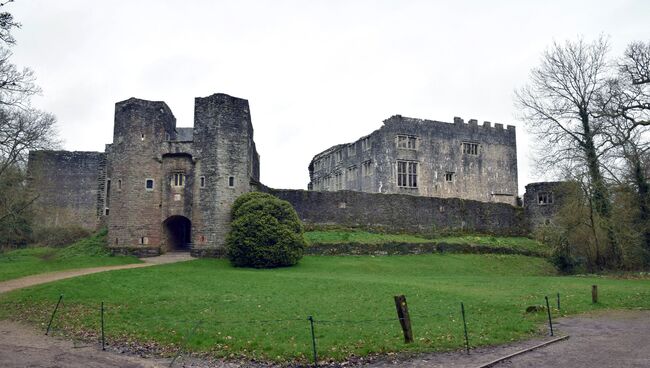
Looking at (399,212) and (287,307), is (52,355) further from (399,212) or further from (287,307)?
(399,212)

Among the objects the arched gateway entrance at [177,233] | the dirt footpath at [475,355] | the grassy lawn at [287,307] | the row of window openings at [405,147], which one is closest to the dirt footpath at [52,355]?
the dirt footpath at [475,355]

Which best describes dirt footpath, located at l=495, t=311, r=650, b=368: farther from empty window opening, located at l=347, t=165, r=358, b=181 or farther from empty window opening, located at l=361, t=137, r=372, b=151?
empty window opening, located at l=347, t=165, r=358, b=181

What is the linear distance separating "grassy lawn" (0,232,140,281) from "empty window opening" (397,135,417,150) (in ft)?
95.5

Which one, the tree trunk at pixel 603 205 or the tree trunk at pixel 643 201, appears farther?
the tree trunk at pixel 603 205

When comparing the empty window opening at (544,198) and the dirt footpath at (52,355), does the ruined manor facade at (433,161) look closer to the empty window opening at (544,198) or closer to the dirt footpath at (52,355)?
the empty window opening at (544,198)

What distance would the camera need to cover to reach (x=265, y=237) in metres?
32.1

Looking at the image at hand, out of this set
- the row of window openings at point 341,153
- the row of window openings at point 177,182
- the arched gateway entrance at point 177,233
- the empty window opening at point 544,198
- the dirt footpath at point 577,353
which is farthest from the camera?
the row of window openings at point 341,153

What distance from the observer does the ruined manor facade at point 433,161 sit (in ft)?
173

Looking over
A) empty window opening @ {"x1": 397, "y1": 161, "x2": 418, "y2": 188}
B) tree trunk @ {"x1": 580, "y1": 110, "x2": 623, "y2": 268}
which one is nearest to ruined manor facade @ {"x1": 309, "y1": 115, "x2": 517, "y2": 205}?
empty window opening @ {"x1": 397, "y1": 161, "x2": 418, "y2": 188}

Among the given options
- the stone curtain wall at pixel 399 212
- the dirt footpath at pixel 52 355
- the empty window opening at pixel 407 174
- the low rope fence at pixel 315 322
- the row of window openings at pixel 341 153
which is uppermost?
the row of window openings at pixel 341 153

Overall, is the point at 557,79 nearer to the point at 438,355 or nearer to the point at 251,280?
the point at 251,280

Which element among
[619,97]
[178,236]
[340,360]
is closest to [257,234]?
[178,236]

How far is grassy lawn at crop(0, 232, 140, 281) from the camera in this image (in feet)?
98.2

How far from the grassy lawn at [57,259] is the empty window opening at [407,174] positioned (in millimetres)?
28002
